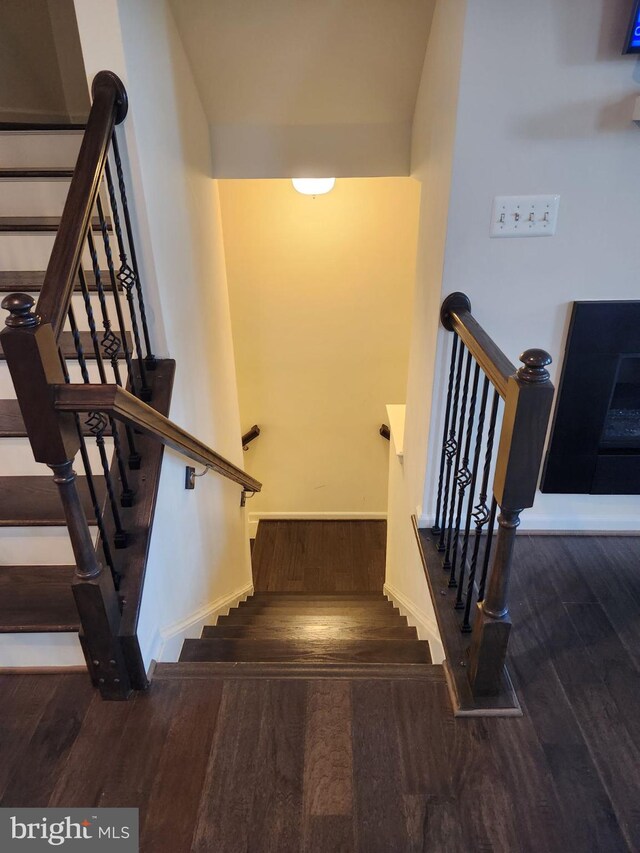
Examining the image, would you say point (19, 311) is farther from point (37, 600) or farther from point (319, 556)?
point (319, 556)

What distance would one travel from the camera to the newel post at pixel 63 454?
3.50 ft

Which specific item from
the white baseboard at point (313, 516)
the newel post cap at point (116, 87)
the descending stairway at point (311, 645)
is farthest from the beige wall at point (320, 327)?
the newel post cap at point (116, 87)

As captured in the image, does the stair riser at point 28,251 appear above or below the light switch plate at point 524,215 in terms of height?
below

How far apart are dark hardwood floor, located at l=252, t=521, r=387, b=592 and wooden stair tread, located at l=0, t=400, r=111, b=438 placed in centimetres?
273

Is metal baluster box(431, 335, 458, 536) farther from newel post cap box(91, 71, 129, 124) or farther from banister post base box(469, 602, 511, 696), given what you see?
newel post cap box(91, 71, 129, 124)

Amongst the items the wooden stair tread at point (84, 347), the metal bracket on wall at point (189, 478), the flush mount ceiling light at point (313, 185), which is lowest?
the metal bracket on wall at point (189, 478)

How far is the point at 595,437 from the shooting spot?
2.01 meters

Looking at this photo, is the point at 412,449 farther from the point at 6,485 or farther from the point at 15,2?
the point at 15,2

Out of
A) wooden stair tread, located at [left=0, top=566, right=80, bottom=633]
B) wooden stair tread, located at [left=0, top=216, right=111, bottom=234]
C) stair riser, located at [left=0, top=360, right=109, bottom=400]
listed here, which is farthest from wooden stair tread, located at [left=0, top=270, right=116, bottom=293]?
wooden stair tread, located at [left=0, top=566, right=80, bottom=633]

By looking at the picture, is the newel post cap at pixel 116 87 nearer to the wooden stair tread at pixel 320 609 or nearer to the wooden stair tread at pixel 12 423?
the wooden stair tread at pixel 12 423

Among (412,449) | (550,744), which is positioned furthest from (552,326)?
(550,744)

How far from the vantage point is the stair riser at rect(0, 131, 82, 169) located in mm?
2299

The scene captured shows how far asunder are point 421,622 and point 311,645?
485 mm

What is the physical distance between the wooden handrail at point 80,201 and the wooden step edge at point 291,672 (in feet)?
3.39
